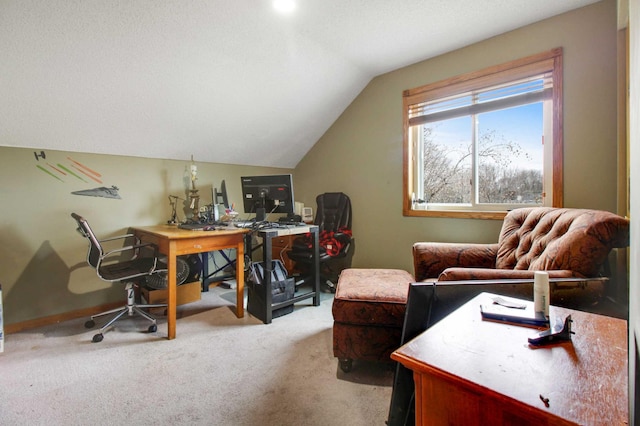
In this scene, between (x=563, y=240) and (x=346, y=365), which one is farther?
(x=346, y=365)

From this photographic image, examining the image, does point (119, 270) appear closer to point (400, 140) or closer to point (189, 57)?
point (189, 57)

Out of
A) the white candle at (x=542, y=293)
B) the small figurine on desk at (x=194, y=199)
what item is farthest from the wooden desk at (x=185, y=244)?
the white candle at (x=542, y=293)

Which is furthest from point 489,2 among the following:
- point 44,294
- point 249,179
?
point 44,294

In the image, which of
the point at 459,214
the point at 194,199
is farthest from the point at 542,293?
the point at 194,199

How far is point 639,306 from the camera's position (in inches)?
19.5

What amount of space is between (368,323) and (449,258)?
0.84m

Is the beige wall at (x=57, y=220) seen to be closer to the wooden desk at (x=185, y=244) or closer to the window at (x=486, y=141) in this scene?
the wooden desk at (x=185, y=244)

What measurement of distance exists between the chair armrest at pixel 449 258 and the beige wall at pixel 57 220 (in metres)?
2.63

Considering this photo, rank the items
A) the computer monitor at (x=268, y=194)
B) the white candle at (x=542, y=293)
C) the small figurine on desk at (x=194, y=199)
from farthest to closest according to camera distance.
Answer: the small figurine on desk at (x=194, y=199) < the computer monitor at (x=268, y=194) < the white candle at (x=542, y=293)

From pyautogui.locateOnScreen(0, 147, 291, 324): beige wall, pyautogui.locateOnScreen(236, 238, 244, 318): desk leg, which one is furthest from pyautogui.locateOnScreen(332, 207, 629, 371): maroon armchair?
pyautogui.locateOnScreen(0, 147, 291, 324): beige wall

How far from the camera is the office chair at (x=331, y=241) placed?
126 inches

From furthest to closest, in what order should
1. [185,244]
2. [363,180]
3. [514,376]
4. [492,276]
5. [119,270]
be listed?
[363,180] → [119,270] → [185,244] → [492,276] → [514,376]

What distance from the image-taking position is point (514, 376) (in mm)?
648

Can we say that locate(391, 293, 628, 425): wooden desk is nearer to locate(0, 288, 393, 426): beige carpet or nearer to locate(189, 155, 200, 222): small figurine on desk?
locate(0, 288, 393, 426): beige carpet
